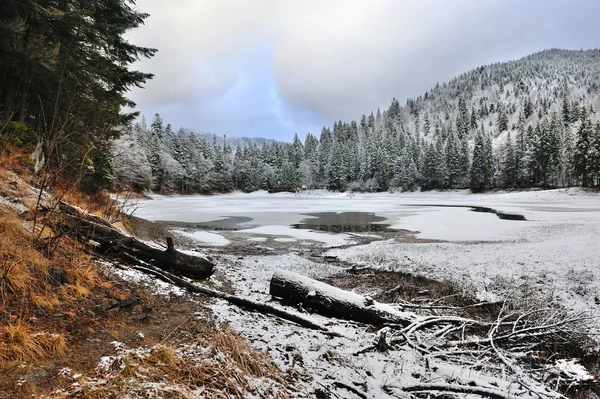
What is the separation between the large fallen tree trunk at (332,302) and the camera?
17.1 ft

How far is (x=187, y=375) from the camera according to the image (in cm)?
275

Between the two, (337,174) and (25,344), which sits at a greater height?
(337,174)

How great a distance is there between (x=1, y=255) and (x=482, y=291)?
9.17 meters

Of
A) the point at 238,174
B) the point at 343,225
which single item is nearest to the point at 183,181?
the point at 238,174

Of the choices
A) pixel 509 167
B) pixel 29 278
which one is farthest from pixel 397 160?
pixel 29 278

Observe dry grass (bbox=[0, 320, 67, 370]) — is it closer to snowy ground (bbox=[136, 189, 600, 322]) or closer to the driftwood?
the driftwood

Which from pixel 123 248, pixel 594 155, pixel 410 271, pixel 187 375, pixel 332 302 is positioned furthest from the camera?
pixel 594 155

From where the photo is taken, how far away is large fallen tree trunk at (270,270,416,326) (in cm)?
522

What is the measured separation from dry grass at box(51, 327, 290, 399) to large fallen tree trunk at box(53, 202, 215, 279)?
2881 millimetres

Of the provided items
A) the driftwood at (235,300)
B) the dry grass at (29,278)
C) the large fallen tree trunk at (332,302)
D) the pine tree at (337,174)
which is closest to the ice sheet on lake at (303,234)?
the large fallen tree trunk at (332,302)

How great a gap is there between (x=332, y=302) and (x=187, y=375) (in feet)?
10.3

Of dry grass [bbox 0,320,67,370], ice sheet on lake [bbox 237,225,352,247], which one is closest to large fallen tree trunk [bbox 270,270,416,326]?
dry grass [bbox 0,320,67,370]

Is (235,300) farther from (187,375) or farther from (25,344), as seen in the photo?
(25,344)

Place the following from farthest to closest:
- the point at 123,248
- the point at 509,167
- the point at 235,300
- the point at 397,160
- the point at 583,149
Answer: the point at 397,160 < the point at 509,167 < the point at 583,149 < the point at 123,248 < the point at 235,300
